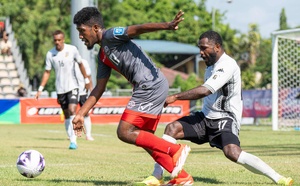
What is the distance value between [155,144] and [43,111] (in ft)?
76.6

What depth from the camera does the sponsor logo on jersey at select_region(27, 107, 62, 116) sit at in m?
31.2

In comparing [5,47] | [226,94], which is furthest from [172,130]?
[5,47]

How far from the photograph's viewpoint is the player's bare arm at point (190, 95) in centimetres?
850

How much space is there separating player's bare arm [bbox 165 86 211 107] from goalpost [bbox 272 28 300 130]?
17670mm

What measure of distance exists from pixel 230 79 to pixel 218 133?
0.66 metres

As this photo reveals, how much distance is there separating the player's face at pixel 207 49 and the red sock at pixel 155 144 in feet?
4.24

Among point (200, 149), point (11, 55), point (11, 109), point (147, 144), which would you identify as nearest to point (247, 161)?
point (147, 144)

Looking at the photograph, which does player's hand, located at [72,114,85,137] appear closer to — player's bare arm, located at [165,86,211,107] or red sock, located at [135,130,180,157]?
red sock, located at [135,130,180,157]

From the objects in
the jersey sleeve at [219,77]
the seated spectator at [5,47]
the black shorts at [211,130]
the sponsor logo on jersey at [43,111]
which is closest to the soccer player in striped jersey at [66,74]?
the black shorts at [211,130]

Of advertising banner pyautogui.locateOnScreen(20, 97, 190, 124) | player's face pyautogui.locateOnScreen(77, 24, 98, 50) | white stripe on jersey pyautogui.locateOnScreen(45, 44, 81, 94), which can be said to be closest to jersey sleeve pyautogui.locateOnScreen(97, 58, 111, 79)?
player's face pyautogui.locateOnScreen(77, 24, 98, 50)

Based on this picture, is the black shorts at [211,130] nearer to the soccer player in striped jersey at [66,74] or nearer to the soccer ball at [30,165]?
the soccer ball at [30,165]

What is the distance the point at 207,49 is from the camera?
9.19 meters

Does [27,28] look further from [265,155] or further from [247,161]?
[247,161]

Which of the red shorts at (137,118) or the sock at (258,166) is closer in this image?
the red shorts at (137,118)
